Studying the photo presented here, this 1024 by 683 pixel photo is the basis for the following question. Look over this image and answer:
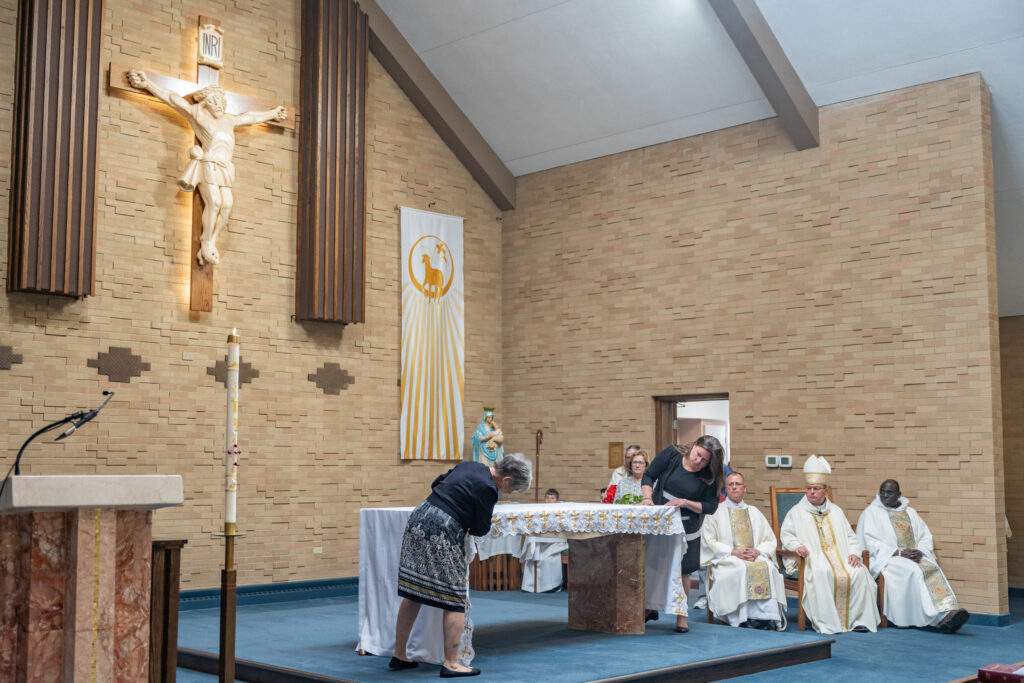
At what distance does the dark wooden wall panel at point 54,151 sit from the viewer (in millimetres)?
9773

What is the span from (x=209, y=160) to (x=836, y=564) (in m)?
7.05

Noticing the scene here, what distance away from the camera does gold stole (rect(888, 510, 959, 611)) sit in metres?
9.17

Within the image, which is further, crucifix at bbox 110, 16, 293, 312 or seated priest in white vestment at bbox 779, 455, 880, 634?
crucifix at bbox 110, 16, 293, 312

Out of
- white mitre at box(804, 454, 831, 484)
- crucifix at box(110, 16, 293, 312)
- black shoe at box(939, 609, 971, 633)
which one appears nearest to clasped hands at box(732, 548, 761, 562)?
white mitre at box(804, 454, 831, 484)

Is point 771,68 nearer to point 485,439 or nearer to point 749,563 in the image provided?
point 749,563

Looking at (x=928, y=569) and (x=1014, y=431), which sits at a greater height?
(x=1014, y=431)

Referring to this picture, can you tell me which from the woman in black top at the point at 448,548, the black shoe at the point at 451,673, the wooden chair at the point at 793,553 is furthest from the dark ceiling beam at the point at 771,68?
the black shoe at the point at 451,673

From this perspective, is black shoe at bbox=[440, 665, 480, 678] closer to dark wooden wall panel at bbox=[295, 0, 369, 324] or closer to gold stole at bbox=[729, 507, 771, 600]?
gold stole at bbox=[729, 507, 771, 600]

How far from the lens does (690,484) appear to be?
8.23 m

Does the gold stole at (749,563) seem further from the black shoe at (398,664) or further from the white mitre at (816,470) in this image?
the black shoe at (398,664)

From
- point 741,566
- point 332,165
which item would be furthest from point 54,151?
point 741,566

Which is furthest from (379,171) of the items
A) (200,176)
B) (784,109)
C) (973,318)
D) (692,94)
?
(973,318)

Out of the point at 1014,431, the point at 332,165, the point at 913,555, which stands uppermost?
the point at 332,165

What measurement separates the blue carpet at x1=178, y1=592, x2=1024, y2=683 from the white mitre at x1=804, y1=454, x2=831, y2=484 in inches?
50.0
